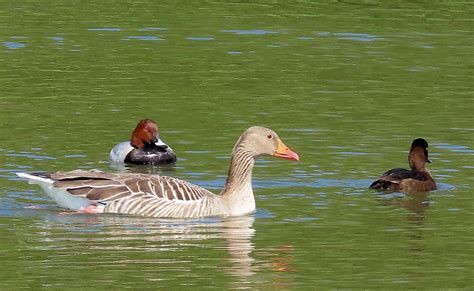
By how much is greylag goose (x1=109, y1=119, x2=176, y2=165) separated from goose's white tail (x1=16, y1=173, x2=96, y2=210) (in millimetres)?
4600

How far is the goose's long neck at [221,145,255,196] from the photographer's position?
19.0 m

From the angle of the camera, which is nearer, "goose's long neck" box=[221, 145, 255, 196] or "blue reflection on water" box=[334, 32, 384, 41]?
"goose's long neck" box=[221, 145, 255, 196]

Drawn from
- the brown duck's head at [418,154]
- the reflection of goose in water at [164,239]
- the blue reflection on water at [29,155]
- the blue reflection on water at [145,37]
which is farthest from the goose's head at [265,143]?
the blue reflection on water at [145,37]

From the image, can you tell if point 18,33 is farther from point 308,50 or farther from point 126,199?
point 126,199

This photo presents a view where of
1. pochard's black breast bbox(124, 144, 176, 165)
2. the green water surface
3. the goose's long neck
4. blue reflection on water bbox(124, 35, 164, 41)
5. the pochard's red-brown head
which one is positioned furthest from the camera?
blue reflection on water bbox(124, 35, 164, 41)

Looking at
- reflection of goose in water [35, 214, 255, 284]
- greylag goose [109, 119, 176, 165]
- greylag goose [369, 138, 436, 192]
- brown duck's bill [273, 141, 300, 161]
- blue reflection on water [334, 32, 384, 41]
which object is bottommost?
reflection of goose in water [35, 214, 255, 284]

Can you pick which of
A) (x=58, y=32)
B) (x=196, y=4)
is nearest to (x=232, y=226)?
(x=58, y=32)

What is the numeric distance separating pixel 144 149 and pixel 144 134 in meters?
0.44

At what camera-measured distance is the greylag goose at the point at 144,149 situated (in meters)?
23.4

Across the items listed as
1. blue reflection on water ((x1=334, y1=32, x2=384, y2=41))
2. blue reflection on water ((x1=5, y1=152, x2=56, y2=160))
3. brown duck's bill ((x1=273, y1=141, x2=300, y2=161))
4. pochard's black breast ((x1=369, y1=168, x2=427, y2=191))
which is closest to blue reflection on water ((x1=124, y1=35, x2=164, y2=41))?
blue reflection on water ((x1=334, y1=32, x2=384, y2=41))

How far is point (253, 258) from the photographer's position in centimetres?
1605

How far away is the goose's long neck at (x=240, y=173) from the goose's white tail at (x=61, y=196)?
5.87 feet

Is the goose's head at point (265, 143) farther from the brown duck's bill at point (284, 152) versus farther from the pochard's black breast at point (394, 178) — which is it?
the pochard's black breast at point (394, 178)

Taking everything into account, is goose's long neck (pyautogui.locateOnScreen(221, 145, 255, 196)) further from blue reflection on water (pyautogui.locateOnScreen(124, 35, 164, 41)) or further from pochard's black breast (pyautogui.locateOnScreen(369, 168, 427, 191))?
blue reflection on water (pyautogui.locateOnScreen(124, 35, 164, 41))
